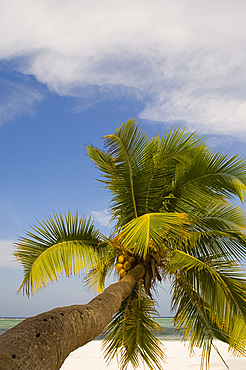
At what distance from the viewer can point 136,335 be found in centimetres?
746

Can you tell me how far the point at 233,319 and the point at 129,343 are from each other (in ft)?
7.20

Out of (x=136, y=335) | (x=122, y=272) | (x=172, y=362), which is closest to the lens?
(x=136, y=335)

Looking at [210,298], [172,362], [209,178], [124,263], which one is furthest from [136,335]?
[172,362]

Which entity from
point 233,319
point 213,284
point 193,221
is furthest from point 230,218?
point 233,319

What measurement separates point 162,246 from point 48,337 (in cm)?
467

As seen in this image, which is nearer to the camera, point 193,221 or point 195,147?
point 193,221

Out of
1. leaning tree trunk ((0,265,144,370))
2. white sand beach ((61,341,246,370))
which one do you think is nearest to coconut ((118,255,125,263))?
leaning tree trunk ((0,265,144,370))

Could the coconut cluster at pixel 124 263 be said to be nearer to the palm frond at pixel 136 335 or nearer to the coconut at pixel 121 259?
the coconut at pixel 121 259

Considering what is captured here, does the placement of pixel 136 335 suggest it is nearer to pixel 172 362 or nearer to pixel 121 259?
pixel 121 259

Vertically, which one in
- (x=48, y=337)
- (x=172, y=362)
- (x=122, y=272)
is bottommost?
(x=172, y=362)

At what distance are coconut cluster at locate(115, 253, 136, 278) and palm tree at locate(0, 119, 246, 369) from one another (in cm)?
2

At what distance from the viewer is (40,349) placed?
265 cm

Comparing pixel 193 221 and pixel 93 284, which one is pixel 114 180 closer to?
pixel 193 221

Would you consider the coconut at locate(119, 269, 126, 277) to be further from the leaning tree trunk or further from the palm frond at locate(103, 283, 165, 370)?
the leaning tree trunk
